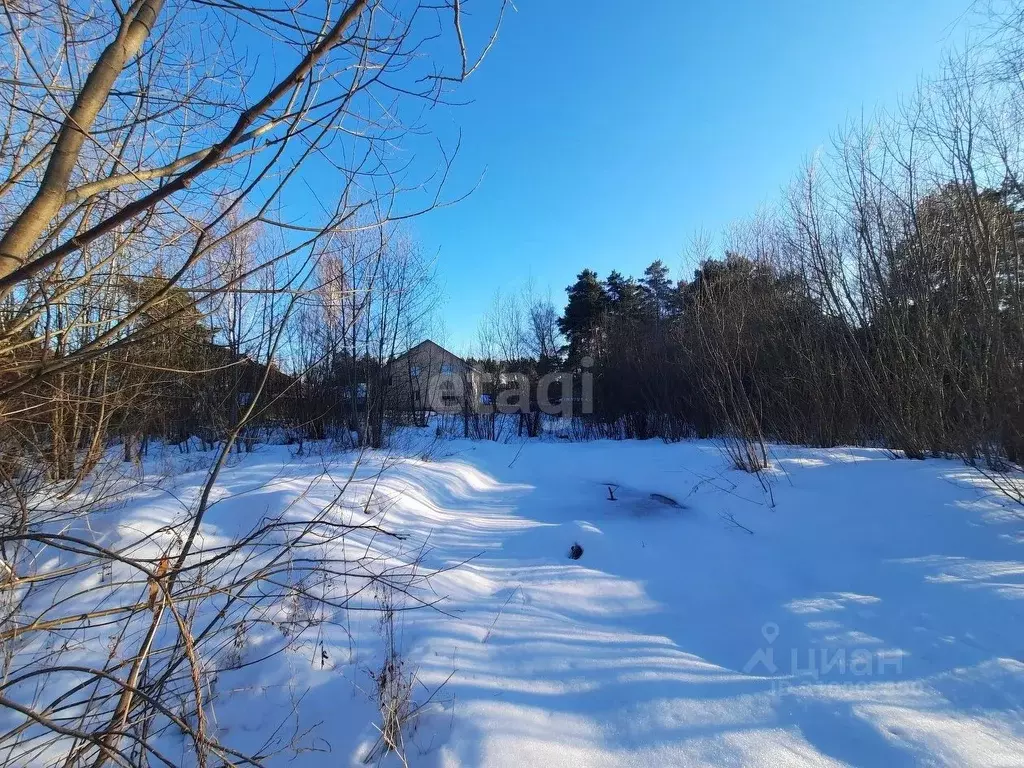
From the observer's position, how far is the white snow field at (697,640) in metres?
1.98

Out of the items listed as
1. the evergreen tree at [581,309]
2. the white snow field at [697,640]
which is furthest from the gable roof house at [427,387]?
the white snow field at [697,640]

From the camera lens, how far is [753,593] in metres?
3.40

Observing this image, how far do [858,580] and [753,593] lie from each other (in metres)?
0.83

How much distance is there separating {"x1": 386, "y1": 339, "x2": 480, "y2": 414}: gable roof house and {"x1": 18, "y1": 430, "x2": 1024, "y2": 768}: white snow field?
9.96m

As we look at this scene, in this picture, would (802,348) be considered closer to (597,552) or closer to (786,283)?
(786,283)

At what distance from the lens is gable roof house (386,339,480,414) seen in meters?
15.4

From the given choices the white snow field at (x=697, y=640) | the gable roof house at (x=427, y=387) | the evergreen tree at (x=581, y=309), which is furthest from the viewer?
the evergreen tree at (x=581, y=309)

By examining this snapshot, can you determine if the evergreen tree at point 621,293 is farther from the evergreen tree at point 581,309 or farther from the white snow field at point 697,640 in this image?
the white snow field at point 697,640

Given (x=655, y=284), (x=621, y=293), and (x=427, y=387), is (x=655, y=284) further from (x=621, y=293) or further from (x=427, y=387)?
(x=427, y=387)

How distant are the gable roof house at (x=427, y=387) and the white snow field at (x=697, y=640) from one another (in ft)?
32.7

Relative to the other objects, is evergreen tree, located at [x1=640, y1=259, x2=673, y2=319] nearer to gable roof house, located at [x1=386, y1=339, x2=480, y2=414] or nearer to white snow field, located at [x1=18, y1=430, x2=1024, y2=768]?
gable roof house, located at [x1=386, y1=339, x2=480, y2=414]

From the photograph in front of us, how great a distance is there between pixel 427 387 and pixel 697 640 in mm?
16738

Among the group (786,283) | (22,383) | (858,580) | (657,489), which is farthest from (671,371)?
(22,383)

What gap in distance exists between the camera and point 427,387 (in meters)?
18.8
